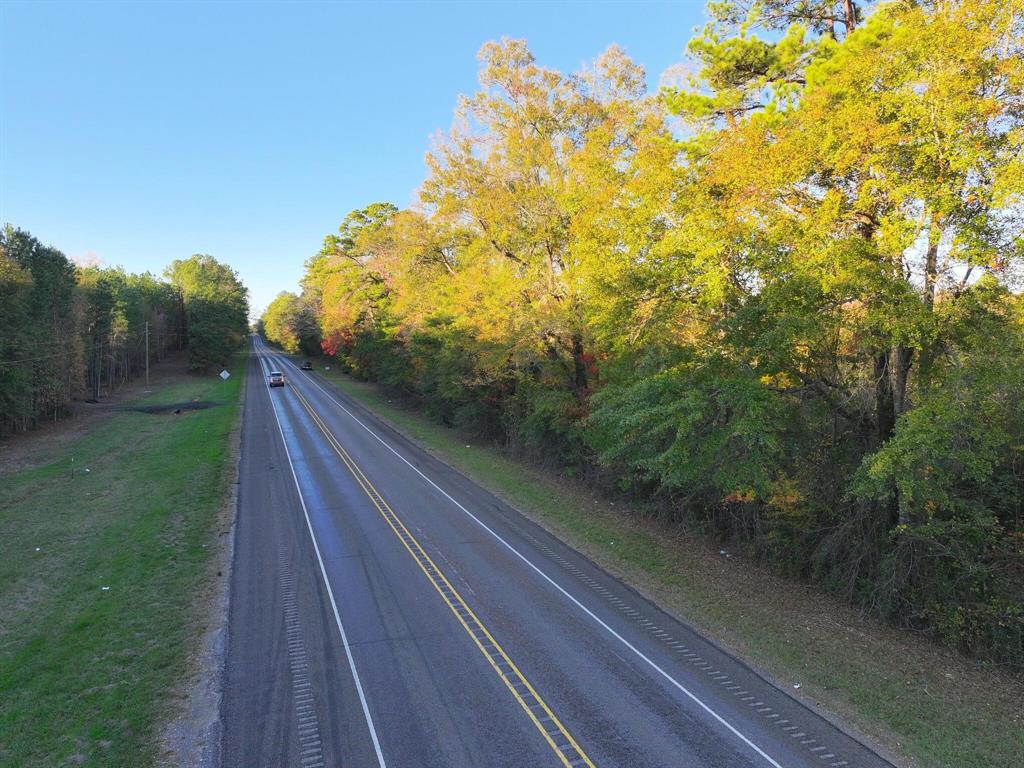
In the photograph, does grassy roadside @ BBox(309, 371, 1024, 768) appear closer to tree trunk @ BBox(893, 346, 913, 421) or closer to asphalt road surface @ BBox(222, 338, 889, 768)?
asphalt road surface @ BBox(222, 338, 889, 768)

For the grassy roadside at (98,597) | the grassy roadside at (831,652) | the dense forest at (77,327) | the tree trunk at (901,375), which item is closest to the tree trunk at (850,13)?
the tree trunk at (901,375)

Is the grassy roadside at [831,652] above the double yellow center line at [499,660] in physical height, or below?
above

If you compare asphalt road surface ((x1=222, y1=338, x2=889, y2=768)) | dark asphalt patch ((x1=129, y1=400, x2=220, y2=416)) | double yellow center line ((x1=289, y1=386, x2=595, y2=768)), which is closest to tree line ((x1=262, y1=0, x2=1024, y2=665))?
asphalt road surface ((x1=222, y1=338, x2=889, y2=768))

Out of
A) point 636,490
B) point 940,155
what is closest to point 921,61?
point 940,155

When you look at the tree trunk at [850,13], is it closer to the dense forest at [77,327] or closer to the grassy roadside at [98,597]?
the grassy roadside at [98,597]

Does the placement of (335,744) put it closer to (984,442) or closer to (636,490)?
(984,442)

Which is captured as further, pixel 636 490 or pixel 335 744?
pixel 636 490

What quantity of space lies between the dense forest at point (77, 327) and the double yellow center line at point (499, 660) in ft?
96.2

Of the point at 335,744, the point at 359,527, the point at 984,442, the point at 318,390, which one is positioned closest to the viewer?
the point at 335,744

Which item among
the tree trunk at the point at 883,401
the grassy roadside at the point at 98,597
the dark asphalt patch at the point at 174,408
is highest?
the tree trunk at the point at 883,401

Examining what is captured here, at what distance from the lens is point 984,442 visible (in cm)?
920

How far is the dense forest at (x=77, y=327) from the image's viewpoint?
33.8m

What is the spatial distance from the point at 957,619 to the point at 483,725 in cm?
888

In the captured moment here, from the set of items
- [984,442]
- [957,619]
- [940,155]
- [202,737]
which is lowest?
[202,737]
